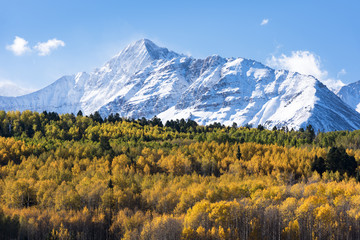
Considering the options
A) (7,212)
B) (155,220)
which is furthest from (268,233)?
(7,212)

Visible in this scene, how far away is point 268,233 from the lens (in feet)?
307


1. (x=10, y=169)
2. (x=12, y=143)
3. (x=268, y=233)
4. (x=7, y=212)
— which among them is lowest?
(x=268, y=233)

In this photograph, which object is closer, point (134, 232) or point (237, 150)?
point (134, 232)

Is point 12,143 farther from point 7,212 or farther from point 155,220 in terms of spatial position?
point 155,220

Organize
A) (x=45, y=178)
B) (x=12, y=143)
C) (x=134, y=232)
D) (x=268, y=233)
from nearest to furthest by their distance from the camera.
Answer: (x=134, y=232) < (x=268, y=233) < (x=45, y=178) < (x=12, y=143)

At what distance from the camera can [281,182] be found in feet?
455

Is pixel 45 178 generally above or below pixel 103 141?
below

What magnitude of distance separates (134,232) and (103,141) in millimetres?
89300

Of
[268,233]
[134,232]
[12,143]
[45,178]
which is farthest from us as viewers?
[12,143]

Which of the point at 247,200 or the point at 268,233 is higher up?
the point at 247,200

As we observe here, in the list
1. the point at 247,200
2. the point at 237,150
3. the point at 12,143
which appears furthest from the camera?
the point at 237,150

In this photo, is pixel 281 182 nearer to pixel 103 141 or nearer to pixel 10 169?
pixel 103 141

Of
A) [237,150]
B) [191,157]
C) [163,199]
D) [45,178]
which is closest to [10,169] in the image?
[45,178]

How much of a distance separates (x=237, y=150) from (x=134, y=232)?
324 feet
